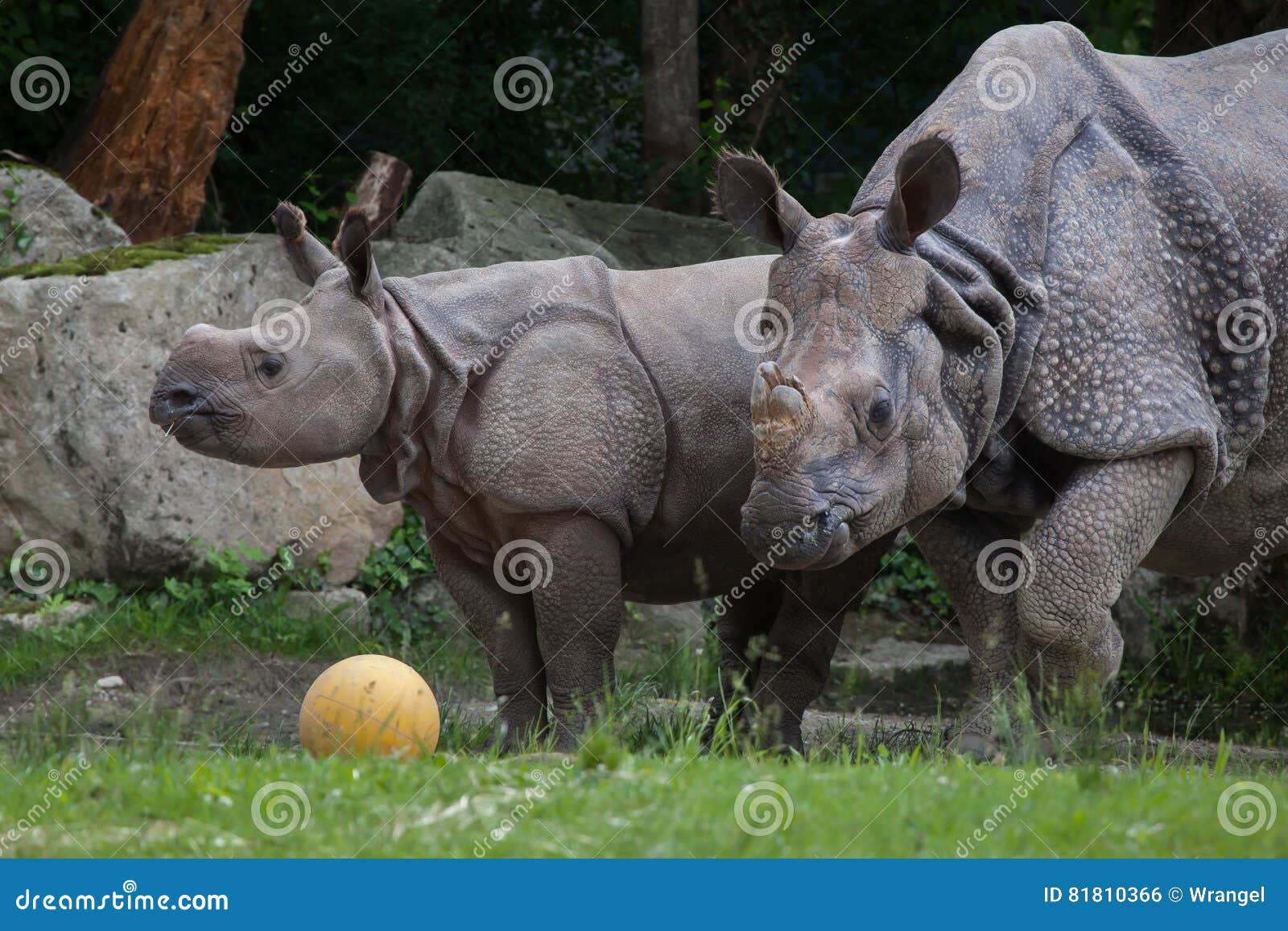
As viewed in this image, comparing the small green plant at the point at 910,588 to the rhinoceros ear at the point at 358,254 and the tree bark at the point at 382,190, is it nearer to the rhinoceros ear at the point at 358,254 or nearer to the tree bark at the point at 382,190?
the tree bark at the point at 382,190

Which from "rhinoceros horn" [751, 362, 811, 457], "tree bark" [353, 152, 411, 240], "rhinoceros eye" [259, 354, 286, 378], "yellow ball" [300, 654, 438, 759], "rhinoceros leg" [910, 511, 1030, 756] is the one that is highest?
"rhinoceros horn" [751, 362, 811, 457]

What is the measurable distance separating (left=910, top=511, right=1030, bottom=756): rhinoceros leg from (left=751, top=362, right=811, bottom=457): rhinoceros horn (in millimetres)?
1072

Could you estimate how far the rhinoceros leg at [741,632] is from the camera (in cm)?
696

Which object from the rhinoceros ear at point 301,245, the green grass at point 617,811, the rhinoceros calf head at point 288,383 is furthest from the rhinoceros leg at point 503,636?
the green grass at point 617,811

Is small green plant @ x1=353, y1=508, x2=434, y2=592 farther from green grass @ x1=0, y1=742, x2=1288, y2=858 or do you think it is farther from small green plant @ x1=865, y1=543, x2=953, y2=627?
green grass @ x1=0, y1=742, x2=1288, y2=858

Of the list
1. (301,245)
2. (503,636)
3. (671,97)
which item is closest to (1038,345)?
(503,636)

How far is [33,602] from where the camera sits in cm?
862

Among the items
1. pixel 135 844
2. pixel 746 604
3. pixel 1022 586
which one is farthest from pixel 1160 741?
pixel 135 844

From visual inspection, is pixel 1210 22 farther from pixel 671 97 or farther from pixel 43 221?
pixel 43 221

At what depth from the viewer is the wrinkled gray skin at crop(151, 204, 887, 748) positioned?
6.02 m

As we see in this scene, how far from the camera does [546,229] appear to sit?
980 centimetres

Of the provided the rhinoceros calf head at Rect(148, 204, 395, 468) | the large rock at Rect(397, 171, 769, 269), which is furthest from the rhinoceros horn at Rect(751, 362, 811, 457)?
the large rock at Rect(397, 171, 769, 269)

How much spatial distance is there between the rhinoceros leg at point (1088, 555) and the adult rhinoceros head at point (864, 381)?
0.37 m

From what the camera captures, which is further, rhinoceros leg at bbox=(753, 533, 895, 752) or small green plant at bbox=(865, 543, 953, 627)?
small green plant at bbox=(865, 543, 953, 627)
